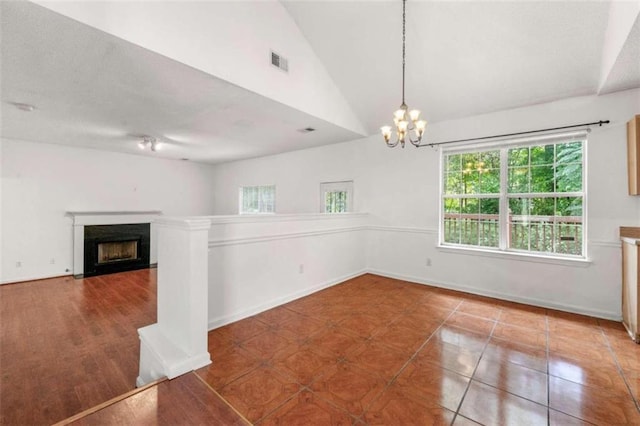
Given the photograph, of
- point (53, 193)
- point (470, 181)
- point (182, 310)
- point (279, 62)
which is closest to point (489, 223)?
point (470, 181)

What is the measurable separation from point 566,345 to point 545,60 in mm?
2979

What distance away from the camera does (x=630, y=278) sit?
2.74 metres

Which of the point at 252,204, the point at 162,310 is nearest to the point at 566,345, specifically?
the point at 162,310

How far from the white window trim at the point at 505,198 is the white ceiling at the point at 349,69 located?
1.59 ft

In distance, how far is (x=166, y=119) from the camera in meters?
3.99

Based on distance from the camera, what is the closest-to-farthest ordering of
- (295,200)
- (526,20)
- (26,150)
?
(526,20) → (26,150) → (295,200)

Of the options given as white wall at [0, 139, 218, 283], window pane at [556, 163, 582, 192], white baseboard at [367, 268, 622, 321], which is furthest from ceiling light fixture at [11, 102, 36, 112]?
window pane at [556, 163, 582, 192]

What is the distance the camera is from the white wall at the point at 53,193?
16.0ft

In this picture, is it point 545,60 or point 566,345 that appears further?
point 545,60

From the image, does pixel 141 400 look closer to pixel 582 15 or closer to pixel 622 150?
pixel 582 15

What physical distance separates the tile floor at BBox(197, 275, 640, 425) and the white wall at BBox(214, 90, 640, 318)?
385 millimetres

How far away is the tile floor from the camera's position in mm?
1687

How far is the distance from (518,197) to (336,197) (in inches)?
120

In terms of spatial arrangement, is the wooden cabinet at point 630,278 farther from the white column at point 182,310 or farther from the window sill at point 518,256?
the white column at point 182,310
